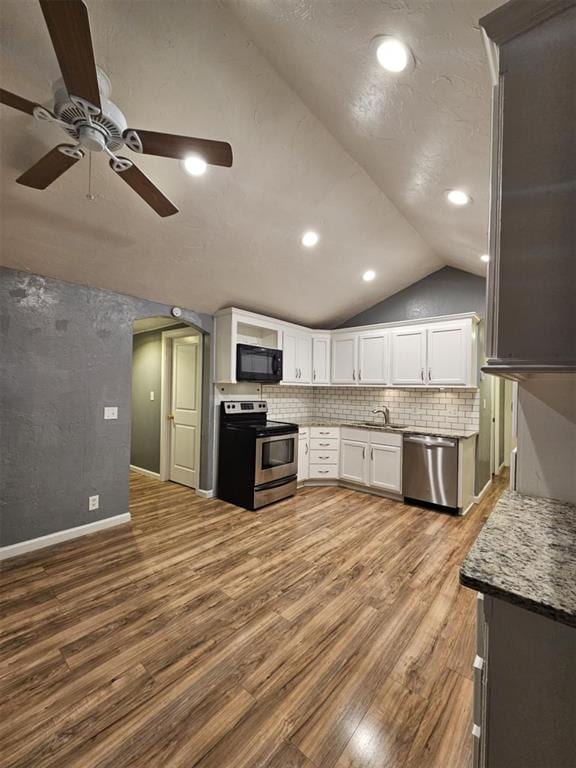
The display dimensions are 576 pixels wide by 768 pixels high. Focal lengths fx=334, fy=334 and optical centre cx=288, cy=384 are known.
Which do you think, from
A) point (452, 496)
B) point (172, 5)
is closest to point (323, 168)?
point (172, 5)

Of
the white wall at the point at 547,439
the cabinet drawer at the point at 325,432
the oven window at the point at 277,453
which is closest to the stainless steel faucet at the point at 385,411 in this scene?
the cabinet drawer at the point at 325,432

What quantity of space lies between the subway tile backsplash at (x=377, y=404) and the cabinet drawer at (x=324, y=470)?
0.89 meters

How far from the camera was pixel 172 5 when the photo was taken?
4.94 feet

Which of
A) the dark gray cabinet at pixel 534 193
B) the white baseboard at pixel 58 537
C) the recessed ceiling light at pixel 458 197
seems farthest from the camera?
the white baseboard at pixel 58 537

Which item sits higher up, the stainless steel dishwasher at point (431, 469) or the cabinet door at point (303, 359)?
the cabinet door at point (303, 359)

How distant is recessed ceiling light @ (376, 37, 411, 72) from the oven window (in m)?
3.33

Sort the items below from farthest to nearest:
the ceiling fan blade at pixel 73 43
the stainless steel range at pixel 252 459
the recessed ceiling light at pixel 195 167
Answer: the stainless steel range at pixel 252 459, the recessed ceiling light at pixel 195 167, the ceiling fan blade at pixel 73 43

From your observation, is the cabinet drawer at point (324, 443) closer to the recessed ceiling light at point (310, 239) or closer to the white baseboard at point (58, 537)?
the white baseboard at point (58, 537)

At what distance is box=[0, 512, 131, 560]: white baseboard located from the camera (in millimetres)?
2719

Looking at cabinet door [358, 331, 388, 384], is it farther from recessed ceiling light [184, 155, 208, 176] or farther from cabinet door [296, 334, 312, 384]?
recessed ceiling light [184, 155, 208, 176]

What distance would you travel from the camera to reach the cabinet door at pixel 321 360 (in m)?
5.11

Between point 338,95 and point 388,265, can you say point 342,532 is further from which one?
point 338,95

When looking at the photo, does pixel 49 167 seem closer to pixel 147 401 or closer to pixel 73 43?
pixel 73 43

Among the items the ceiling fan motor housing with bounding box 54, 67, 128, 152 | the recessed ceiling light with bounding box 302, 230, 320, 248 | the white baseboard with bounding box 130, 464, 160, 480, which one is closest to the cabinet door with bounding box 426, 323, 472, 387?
the recessed ceiling light with bounding box 302, 230, 320, 248
